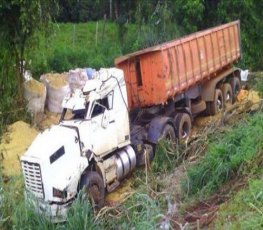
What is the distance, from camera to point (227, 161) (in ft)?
30.1

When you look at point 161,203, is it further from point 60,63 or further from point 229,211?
point 60,63

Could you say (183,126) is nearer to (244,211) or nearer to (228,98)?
(228,98)

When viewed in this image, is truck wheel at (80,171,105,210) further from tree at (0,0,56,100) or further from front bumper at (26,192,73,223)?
tree at (0,0,56,100)

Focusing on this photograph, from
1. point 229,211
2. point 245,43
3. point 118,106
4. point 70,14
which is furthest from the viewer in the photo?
point 70,14

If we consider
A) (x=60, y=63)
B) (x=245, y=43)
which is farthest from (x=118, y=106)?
(x=245, y=43)

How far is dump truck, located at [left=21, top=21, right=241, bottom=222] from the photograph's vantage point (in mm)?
9930

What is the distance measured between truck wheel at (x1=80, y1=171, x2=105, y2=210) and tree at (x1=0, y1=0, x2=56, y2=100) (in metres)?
4.89

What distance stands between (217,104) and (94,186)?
6947 mm

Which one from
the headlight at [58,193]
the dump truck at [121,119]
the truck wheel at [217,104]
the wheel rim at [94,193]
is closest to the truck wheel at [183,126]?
the dump truck at [121,119]

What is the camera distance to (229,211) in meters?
7.22

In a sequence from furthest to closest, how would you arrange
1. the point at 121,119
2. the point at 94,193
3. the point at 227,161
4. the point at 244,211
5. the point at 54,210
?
the point at 121,119 < the point at 94,193 < the point at 54,210 < the point at 227,161 < the point at 244,211

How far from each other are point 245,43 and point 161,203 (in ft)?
46.3

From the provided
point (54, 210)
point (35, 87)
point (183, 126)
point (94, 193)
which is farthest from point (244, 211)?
point (35, 87)

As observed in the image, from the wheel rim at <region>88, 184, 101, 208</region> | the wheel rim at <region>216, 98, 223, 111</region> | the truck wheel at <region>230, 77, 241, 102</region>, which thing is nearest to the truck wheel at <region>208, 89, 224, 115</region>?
the wheel rim at <region>216, 98, 223, 111</region>
